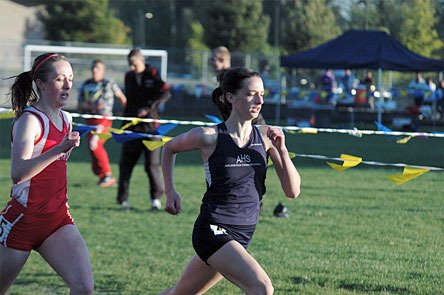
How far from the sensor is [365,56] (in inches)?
1048

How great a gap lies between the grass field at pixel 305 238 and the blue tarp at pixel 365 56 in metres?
10.3

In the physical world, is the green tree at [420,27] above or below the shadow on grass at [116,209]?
above

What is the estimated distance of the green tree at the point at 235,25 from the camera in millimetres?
56750

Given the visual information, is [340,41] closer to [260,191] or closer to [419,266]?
[419,266]

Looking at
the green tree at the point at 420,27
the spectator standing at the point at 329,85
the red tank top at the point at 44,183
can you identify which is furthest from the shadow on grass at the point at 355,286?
the spectator standing at the point at 329,85

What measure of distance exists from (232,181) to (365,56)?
21823 mm

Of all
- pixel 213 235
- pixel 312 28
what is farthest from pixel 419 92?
pixel 213 235

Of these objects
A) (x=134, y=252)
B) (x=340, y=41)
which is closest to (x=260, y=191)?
(x=134, y=252)

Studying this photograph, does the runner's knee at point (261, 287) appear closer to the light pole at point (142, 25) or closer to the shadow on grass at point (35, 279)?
the shadow on grass at point (35, 279)

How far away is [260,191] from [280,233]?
461 cm

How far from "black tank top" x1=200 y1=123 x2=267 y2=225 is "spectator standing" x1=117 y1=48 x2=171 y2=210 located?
660 cm

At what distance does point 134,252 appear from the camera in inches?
358

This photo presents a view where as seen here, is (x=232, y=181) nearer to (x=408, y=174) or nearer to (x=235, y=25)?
(x=408, y=174)

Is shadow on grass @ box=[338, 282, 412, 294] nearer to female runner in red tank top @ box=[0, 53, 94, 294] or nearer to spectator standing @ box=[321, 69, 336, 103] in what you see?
female runner in red tank top @ box=[0, 53, 94, 294]
